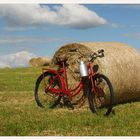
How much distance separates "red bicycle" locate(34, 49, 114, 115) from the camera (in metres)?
11.7

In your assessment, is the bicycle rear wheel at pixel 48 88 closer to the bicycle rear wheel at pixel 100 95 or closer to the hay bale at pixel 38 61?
the bicycle rear wheel at pixel 100 95

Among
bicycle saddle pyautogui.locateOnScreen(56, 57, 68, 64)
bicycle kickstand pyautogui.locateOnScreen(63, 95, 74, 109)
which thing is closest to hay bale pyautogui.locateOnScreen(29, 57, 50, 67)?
bicycle saddle pyautogui.locateOnScreen(56, 57, 68, 64)

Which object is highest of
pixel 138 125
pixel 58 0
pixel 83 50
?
pixel 58 0

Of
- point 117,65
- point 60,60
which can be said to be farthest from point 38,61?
point 117,65

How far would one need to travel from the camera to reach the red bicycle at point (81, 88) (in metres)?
11.7

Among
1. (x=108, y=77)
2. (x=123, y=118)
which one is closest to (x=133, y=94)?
(x=108, y=77)

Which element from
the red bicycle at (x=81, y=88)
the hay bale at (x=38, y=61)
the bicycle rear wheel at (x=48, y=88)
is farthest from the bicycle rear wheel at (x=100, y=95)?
the hay bale at (x=38, y=61)

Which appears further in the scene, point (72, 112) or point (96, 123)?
point (72, 112)

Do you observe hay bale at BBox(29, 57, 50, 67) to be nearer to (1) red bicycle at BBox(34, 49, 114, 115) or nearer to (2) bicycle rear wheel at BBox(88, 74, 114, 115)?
(1) red bicycle at BBox(34, 49, 114, 115)

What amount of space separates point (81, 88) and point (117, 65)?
1.14 m

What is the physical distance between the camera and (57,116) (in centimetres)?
1121

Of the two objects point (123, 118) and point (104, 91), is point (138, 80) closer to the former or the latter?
point (104, 91)

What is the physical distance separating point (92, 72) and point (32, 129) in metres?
2.76

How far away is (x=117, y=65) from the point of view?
41.7ft
